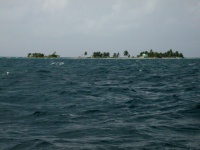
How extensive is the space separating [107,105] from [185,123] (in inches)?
220

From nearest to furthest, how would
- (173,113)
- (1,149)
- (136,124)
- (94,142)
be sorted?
(1,149), (94,142), (136,124), (173,113)

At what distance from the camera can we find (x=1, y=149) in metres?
8.48

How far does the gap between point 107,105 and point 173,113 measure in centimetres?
417

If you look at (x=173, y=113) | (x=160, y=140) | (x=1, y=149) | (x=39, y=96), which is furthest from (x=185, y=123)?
(x=39, y=96)

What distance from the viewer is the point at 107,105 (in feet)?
53.7

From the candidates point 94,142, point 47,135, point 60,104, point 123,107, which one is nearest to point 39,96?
point 60,104

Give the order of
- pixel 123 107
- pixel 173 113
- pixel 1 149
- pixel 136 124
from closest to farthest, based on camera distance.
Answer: pixel 1 149 < pixel 136 124 < pixel 173 113 < pixel 123 107

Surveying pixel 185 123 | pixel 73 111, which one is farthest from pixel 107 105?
pixel 185 123

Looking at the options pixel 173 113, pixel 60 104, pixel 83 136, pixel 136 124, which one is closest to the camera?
pixel 83 136

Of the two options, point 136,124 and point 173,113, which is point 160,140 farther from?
point 173,113

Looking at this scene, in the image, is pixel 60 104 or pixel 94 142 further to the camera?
pixel 60 104

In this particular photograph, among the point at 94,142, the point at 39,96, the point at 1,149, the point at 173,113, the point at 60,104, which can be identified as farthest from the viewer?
the point at 39,96

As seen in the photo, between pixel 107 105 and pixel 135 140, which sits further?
pixel 107 105

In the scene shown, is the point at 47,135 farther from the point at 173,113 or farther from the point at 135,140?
the point at 173,113
